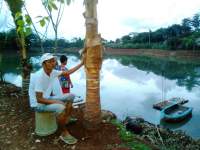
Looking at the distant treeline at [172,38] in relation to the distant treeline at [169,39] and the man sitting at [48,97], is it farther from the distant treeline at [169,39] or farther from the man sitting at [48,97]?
the man sitting at [48,97]

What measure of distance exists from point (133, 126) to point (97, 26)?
3818 millimetres

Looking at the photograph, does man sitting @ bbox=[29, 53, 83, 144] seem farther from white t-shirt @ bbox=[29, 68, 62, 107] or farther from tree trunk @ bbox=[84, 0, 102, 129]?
tree trunk @ bbox=[84, 0, 102, 129]

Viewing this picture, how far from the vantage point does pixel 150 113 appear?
45.5 ft

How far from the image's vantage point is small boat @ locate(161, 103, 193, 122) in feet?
40.3

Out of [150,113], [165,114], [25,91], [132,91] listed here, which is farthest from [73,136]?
[132,91]

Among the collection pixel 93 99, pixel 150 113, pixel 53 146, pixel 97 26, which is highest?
pixel 97 26

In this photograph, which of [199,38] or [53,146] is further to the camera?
[199,38]

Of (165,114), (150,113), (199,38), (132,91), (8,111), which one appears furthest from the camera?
(199,38)

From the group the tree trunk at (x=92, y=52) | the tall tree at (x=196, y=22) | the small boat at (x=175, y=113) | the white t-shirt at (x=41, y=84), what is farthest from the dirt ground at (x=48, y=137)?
the tall tree at (x=196, y=22)

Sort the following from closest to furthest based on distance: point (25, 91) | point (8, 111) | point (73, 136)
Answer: point (73, 136) < point (8, 111) < point (25, 91)

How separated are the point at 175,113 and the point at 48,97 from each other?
10406 mm

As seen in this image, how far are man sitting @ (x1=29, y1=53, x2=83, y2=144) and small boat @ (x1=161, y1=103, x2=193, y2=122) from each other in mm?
9287

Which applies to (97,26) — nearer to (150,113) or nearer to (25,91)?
(25,91)

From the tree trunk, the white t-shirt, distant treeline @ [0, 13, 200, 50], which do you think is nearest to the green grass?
the tree trunk
